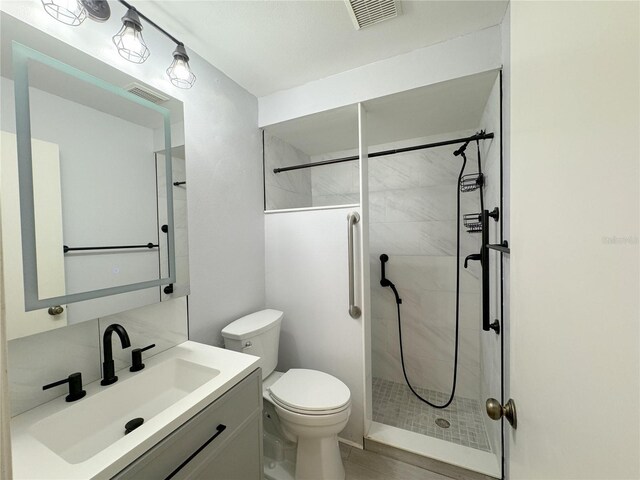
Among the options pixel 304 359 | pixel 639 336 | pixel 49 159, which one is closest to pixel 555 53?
pixel 639 336

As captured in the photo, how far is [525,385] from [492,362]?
4.22 ft

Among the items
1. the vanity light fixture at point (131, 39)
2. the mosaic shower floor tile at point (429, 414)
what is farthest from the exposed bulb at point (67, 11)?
the mosaic shower floor tile at point (429, 414)

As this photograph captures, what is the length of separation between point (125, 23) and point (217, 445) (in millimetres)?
1614

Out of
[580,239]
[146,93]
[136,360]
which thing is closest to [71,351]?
[136,360]

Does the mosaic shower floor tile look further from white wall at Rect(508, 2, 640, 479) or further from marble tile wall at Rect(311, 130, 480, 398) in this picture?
white wall at Rect(508, 2, 640, 479)

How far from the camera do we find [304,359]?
1.81m

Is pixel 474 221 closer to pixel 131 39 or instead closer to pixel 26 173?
pixel 131 39

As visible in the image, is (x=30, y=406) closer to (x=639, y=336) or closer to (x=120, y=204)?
(x=120, y=204)

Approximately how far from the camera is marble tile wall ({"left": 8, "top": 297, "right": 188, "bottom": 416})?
79 centimetres

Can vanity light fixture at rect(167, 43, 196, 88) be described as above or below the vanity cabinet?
above

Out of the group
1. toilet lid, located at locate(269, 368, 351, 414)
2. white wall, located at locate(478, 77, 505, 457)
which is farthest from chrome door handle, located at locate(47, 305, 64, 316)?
white wall, located at locate(478, 77, 505, 457)

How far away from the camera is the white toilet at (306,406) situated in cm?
128

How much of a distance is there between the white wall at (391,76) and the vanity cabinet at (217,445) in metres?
1.65

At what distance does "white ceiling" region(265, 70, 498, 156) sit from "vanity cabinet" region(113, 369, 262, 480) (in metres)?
1.67
